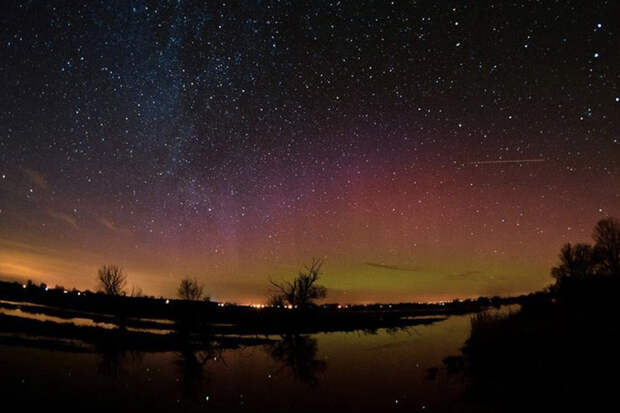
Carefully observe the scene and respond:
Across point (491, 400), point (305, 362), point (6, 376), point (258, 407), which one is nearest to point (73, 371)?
point (6, 376)

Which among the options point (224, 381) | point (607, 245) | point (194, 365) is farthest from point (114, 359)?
point (607, 245)

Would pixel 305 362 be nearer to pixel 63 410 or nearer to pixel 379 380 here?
pixel 379 380

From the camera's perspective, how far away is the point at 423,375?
1138 centimetres

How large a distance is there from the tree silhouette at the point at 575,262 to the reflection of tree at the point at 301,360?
4942cm

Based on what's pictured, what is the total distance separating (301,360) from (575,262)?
58.8 meters

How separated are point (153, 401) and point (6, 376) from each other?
182 inches

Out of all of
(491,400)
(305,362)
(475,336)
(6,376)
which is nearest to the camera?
(491,400)

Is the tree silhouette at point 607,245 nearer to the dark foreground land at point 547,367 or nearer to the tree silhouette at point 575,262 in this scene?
the tree silhouette at point 575,262

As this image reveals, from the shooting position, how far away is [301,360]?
14.9 m

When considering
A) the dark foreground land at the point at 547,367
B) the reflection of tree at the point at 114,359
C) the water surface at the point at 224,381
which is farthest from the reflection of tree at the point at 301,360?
the reflection of tree at the point at 114,359

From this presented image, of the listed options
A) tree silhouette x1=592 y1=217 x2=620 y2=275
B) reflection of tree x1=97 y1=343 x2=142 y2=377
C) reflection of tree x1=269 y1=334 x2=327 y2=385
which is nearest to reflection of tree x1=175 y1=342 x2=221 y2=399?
reflection of tree x1=97 y1=343 x2=142 y2=377

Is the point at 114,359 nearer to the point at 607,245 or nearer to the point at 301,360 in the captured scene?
the point at 301,360

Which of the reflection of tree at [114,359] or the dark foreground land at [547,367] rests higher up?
the dark foreground land at [547,367]

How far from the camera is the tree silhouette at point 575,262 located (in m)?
54.2
